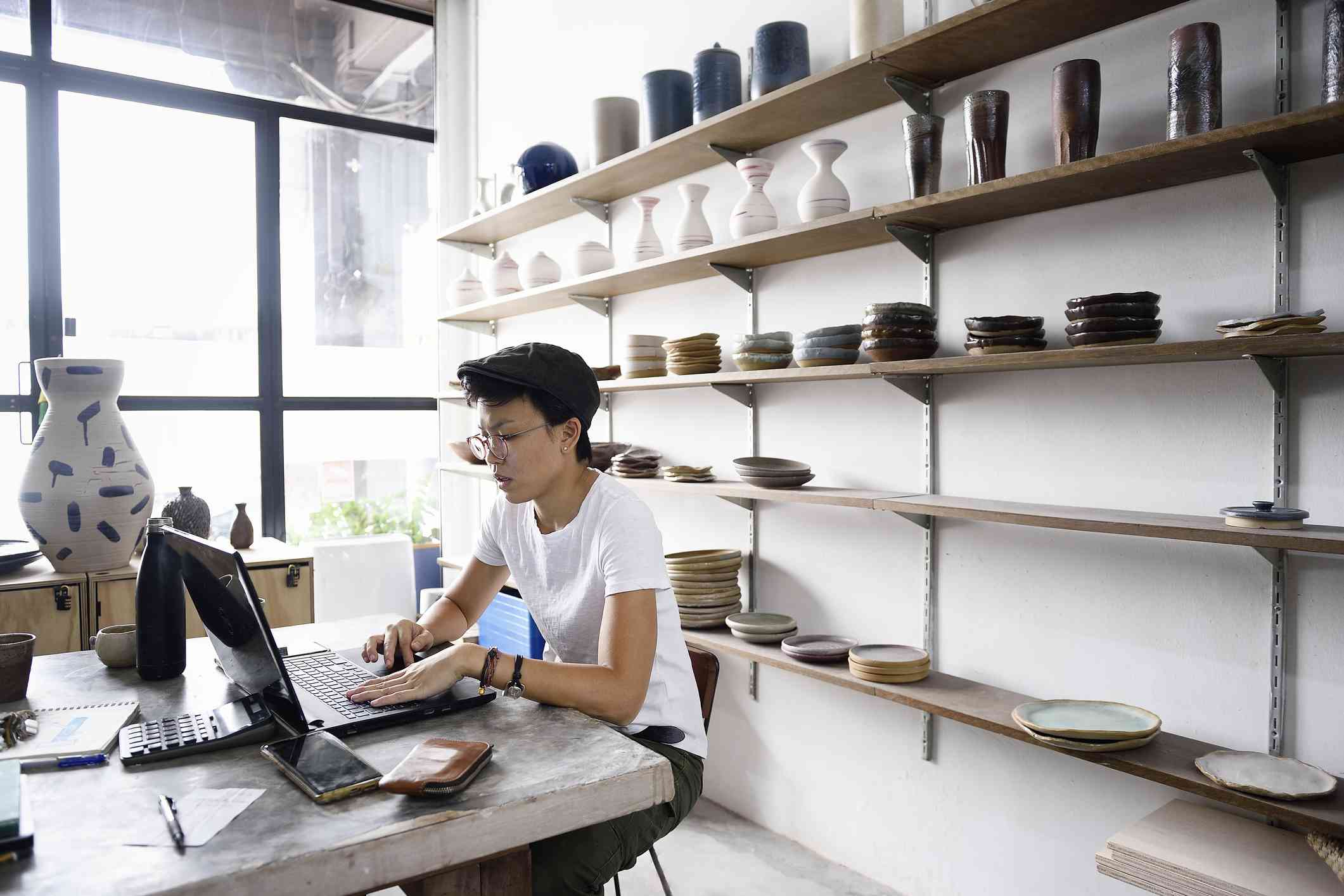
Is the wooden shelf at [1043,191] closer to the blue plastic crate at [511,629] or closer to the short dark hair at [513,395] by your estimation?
the short dark hair at [513,395]

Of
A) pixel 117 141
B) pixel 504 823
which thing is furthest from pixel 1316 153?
pixel 117 141

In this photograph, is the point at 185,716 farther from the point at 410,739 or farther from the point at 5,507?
the point at 5,507

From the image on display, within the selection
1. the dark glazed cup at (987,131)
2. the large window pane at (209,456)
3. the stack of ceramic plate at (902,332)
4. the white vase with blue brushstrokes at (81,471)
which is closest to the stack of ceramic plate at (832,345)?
the stack of ceramic plate at (902,332)

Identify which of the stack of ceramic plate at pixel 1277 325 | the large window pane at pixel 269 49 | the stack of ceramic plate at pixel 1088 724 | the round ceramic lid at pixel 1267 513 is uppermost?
the large window pane at pixel 269 49

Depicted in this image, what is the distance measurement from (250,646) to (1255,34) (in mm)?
2250

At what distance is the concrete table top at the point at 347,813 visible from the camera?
948 mm

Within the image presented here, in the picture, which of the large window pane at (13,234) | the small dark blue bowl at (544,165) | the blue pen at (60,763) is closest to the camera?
the blue pen at (60,763)

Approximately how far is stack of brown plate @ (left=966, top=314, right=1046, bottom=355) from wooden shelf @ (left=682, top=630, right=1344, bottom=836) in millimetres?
837

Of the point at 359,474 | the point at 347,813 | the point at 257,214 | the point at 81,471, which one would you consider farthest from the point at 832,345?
the point at 257,214

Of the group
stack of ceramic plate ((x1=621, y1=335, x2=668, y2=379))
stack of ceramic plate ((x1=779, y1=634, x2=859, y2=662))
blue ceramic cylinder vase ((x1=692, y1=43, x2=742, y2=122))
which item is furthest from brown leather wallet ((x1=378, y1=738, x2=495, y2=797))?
blue ceramic cylinder vase ((x1=692, y1=43, x2=742, y2=122))

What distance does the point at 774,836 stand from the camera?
2875 mm

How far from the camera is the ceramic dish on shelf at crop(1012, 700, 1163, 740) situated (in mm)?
1779

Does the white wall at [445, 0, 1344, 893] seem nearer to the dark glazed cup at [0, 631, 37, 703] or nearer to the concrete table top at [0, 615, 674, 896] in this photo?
the concrete table top at [0, 615, 674, 896]

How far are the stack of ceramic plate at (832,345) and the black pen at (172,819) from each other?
180 cm
